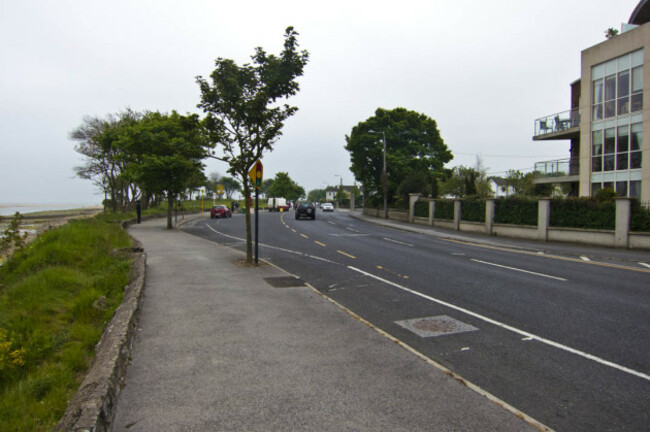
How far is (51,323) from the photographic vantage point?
6309 millimetres

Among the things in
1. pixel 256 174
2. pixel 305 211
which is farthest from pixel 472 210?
pixel 256 174

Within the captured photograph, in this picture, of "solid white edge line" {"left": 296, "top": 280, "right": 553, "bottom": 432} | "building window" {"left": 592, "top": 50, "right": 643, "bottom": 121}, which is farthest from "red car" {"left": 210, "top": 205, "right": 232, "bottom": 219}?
"solid white edge line" {"left": 296, "top": 280, "right": 553, "bottom": 432}

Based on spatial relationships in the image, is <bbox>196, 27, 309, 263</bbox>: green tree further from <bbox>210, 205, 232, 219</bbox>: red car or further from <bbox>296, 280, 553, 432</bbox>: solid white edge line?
<bbox>210, 205, 232, 219</bbox>: red car

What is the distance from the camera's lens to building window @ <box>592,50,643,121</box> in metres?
22.5

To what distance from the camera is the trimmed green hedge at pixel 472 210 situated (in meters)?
27.0

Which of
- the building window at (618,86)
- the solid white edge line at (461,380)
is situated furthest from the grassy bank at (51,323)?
the building window at (618,86)

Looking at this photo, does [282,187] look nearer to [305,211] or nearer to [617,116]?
[305,211]

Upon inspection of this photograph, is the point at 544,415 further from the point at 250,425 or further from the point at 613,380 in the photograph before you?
the point at 250,425

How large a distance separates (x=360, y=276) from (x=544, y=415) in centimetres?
713

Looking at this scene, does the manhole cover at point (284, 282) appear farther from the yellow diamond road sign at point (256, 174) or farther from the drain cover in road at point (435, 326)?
the drain cover in road at point (435, 326)

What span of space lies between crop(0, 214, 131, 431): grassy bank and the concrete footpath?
59 centimetres

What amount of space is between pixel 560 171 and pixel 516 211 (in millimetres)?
9496

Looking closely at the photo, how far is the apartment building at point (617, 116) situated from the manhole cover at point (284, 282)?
21.7 m

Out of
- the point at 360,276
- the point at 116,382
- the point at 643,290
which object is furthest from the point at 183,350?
the point at 643,290
